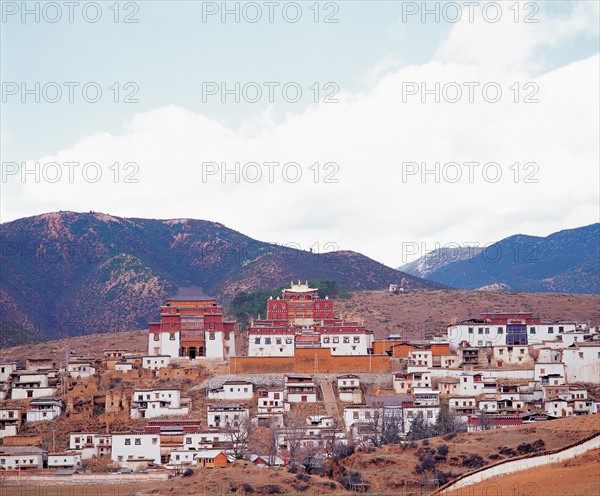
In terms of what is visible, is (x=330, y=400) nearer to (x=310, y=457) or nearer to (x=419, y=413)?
(x=419, y=413)

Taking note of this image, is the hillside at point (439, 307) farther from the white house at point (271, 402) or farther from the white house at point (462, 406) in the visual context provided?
the white house at point (271, 402)

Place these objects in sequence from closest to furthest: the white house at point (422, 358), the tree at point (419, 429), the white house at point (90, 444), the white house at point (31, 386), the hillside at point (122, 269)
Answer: the tree at point (419, 429) → the white house at point (90, 444) → the white house at point (31, 386) → the white house at point (422, 358) → the hillside at point (122, 269)

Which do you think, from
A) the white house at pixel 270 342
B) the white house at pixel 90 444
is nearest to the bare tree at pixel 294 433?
the white house at pixel 90 444

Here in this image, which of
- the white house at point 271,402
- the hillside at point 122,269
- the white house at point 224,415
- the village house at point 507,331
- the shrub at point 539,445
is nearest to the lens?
the shrub at point 539,445

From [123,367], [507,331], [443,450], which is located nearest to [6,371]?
[123,367]

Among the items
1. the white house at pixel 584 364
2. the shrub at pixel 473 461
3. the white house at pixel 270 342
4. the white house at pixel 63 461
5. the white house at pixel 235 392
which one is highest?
the white house at pixel 270 342

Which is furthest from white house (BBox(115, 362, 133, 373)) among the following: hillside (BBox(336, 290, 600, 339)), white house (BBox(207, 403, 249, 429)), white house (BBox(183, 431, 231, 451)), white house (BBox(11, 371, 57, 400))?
hillside (BBox(336, 290, 600, 339))

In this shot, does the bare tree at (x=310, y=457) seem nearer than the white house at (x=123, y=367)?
Yes
